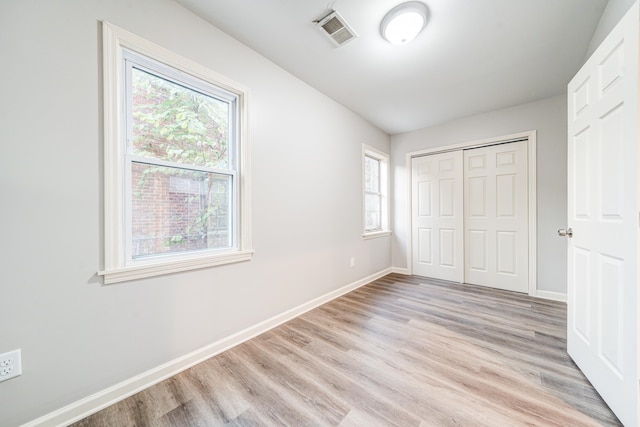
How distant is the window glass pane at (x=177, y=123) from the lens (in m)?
1.52

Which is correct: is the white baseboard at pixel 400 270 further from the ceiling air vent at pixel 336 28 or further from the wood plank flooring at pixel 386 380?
the ceiling air vent at pixel 336 28

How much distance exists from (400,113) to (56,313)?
3773 millimetres

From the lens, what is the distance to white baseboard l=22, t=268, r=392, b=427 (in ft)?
3.88

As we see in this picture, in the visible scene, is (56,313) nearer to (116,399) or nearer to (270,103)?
(116,399)

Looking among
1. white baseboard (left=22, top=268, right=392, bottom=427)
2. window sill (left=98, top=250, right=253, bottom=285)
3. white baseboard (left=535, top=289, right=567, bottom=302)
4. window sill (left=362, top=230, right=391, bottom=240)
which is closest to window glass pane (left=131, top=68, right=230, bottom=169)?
window sill (left=98, top=250, right=253, bottom=285)

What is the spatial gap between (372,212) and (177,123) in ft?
10.0

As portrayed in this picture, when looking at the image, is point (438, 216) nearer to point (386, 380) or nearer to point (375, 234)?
point (375, 234)

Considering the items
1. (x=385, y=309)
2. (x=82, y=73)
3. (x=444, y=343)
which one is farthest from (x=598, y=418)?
(x=82, y=73)

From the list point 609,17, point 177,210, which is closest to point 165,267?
point 177,210

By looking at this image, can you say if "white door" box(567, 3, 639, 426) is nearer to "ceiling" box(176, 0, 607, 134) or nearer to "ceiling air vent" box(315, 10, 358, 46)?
"ceiling" box(176, 0, 607, 134)

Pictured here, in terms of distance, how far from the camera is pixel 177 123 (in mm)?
1688

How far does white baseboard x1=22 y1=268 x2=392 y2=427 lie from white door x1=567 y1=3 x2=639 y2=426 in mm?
2190

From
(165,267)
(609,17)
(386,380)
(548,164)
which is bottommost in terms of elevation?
(386,380)

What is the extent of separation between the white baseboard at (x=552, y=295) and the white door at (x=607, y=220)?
1544 mm
